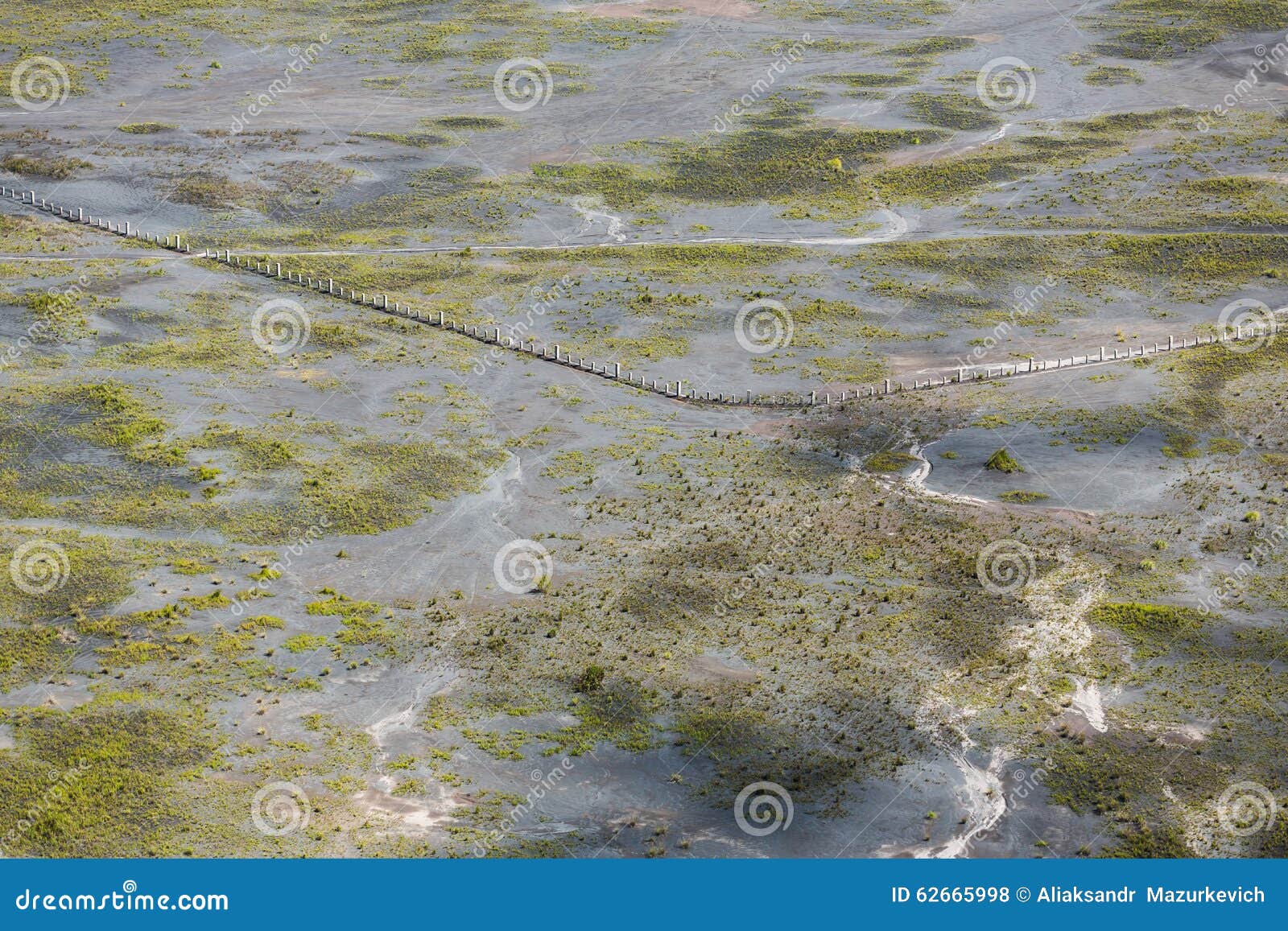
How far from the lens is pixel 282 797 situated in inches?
2122

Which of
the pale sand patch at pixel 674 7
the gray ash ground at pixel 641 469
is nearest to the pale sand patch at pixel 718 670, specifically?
the gray ash ground at pixel 641 469

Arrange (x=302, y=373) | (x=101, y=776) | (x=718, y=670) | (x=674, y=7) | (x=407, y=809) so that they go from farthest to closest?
1. (x=674, y=7)
2. (x=302, y=373)
3. (x=718, y=670)
4. (x=101, y=776)
5. (x=407, y=809)

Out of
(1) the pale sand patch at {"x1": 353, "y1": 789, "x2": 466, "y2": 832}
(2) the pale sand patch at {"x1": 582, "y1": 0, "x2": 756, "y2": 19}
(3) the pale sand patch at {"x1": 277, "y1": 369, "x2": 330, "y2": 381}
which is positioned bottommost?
(2) the pale sand patch at {"x1": 582, "y1": 0, "x2": 756, "y2": 19}

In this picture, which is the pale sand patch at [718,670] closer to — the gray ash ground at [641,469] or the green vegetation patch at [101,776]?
the gray ash ground at [641,469]

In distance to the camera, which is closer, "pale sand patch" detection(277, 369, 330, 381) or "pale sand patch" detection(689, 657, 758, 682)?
"pale sand patch" detection(689, 657, 758, 682)

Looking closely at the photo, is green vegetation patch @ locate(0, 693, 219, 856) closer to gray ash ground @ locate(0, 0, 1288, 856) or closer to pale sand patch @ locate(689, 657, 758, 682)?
gray ash ground @ locate(0, 0, 1288, 856)

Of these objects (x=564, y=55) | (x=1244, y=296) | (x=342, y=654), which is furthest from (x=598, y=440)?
(x=564, y=55)

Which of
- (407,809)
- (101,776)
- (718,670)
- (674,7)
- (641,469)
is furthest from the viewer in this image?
(674,7)

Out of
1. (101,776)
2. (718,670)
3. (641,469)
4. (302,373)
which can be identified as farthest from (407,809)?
(302,373)

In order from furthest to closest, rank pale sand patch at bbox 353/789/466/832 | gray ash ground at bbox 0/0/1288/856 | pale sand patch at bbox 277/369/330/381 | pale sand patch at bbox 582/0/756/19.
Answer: pale sand patch at bbox 582/0/756/19
pale sand patch at bbox 277/369/330/381
gray ash ground at bbox 0/0/1288/856
pale sand patch at bbox 353/789/466/832

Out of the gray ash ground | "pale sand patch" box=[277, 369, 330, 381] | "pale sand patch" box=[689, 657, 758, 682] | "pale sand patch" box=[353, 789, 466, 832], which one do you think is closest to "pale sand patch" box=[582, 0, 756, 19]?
the gray ash ground

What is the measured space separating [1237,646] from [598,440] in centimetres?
3694

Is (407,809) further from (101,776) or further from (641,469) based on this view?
(641,469)

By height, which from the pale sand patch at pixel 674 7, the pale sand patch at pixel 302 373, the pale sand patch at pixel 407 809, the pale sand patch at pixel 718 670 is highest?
the pale sand patch at pixel 407 809
